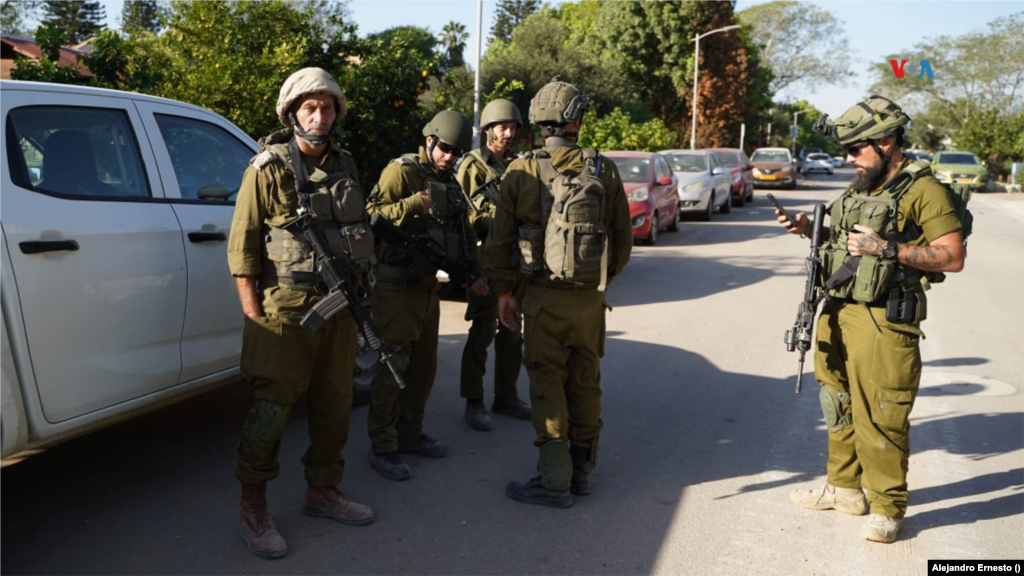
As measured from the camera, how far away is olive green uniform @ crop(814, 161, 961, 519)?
3.78 meters

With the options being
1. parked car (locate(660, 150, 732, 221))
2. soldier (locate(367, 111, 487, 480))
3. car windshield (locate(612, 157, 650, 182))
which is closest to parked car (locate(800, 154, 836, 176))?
parked car (locate(660, 150, 732, 221))

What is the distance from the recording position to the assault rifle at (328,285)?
11.6ft

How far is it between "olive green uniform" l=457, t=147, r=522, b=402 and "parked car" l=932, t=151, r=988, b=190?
29.3m

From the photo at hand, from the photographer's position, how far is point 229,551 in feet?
12.0

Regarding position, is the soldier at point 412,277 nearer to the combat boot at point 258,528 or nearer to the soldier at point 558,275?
the soldier at point 558,275

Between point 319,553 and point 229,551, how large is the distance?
378 mm

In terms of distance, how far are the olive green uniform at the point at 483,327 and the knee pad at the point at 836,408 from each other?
1887 mm

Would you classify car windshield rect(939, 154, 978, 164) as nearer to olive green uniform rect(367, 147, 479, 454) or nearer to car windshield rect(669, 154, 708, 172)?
car windshield rect(669, 154, 708, 172)

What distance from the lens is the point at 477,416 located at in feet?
17.6

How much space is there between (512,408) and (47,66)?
6.25 m

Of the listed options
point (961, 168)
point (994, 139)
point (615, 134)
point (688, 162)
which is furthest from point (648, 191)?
point (994, 139)

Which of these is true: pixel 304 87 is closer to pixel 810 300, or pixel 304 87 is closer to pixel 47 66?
pixel 810 300

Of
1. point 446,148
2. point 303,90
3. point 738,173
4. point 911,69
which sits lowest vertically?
point 738,173

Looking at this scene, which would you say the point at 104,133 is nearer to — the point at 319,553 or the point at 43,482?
the point at 43,482
